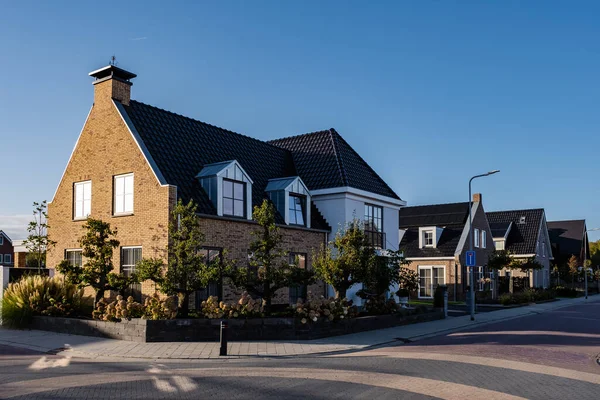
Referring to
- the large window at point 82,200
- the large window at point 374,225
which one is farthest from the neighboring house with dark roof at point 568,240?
the large window at point 82,200

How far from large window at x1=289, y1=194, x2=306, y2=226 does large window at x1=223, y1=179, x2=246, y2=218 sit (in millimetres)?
3014

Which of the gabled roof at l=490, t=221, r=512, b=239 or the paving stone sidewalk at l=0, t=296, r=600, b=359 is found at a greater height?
the gabled roof at l=490, t=221, r=512, b=239

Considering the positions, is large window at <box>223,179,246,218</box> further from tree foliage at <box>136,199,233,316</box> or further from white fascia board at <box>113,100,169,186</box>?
A: tree foliage at <box>136,199,233,316</box>

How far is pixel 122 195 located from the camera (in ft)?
73.4

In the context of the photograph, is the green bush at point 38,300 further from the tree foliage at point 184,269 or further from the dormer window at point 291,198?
the dormer window at point 291,198

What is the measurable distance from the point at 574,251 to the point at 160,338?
67.2 metres

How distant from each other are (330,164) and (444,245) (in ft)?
52.5

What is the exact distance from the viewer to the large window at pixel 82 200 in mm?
23781

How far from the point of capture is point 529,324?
23719 millimetres

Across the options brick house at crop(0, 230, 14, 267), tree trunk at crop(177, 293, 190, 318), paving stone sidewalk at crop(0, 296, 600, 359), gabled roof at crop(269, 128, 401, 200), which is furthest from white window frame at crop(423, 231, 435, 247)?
brick house at crop(0, 230, 14, 267)

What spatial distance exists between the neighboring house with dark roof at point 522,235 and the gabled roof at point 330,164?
24759 millimetres

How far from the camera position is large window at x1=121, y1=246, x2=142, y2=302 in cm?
2133

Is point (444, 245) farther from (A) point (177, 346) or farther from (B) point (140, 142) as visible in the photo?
(A) point (177, 346)

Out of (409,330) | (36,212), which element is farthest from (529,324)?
(36,212)
